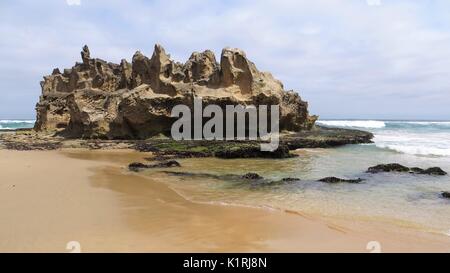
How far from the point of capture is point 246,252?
5.46 metres

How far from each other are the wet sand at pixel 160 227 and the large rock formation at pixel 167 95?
18.4 m

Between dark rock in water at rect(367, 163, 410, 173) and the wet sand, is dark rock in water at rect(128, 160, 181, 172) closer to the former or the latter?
the wet sand

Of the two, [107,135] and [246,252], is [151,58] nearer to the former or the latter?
[107,135]

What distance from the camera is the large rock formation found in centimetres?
2794

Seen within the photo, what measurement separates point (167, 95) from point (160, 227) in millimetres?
22671

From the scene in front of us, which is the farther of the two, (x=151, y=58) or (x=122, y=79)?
(x=122, y=79)

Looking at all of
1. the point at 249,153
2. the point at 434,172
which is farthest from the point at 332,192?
the point at 249,153

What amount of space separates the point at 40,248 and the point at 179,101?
23.1 m

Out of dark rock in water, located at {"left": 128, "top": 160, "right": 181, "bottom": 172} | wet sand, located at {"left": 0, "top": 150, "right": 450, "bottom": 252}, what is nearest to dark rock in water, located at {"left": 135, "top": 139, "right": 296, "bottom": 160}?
dark rock in water, located at {"left": 128, "top": 160, "right": 181, "bottom": 172}

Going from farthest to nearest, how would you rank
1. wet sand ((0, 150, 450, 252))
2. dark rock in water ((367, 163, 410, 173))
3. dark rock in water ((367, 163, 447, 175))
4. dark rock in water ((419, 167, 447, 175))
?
dark rock in water ((367, 163, 410, 173)) → dark rock in water ((367, 163, 447, 175)) → dark rock in water ((419, 167, 447, 175)) → wet sand ((0, 150, 450, 252))

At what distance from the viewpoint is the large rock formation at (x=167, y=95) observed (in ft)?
91.7

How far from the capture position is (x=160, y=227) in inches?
261

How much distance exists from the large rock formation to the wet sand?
60.2 feet
